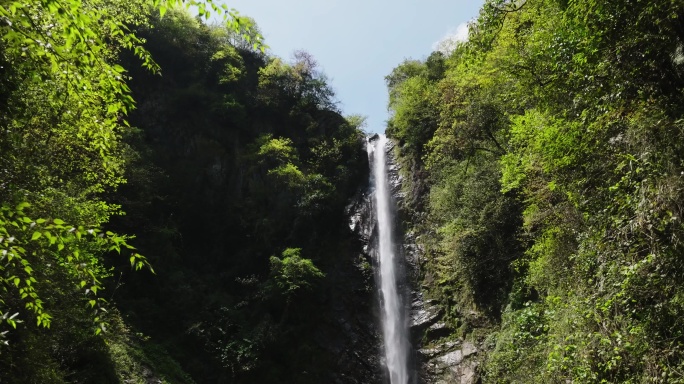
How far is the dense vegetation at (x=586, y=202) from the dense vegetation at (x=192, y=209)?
463cm

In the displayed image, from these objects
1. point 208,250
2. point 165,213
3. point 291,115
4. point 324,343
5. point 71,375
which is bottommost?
point 324,343

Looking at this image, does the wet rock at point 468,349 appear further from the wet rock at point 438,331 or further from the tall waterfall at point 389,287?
the tall waterfall at point 389,287

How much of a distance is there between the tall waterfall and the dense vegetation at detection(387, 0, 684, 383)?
4127 mm

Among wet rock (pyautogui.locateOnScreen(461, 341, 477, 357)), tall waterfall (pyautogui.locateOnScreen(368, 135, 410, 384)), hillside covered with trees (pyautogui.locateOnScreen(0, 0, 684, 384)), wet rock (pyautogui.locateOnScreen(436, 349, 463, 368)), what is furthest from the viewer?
tall waterfall (pyautogui.locateOnScreen(368, 135, 410, 384))

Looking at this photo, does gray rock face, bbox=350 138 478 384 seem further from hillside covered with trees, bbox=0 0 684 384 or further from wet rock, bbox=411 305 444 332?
hillside covered with trees, bbox=0 0 684 384

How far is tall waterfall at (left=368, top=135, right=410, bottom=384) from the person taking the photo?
16.9m

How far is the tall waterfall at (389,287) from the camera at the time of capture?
1688cm

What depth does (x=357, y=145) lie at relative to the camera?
85.6 feet

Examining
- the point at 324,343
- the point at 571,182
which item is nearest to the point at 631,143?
the point at 571,182

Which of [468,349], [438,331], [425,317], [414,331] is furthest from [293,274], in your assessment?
[468,349]

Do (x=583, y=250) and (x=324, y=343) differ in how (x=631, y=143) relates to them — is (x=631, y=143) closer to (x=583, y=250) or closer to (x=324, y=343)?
(x=583, y=250)

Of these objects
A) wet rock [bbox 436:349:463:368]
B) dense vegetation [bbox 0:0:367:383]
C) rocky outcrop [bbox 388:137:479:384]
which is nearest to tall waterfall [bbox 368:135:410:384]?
rocky outcrop [bbox 388:137:479:384]

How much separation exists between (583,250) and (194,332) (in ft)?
51.3

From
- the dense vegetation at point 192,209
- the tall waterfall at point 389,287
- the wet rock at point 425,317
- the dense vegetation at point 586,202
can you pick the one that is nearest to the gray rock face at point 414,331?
the wet rock at point 425,317
